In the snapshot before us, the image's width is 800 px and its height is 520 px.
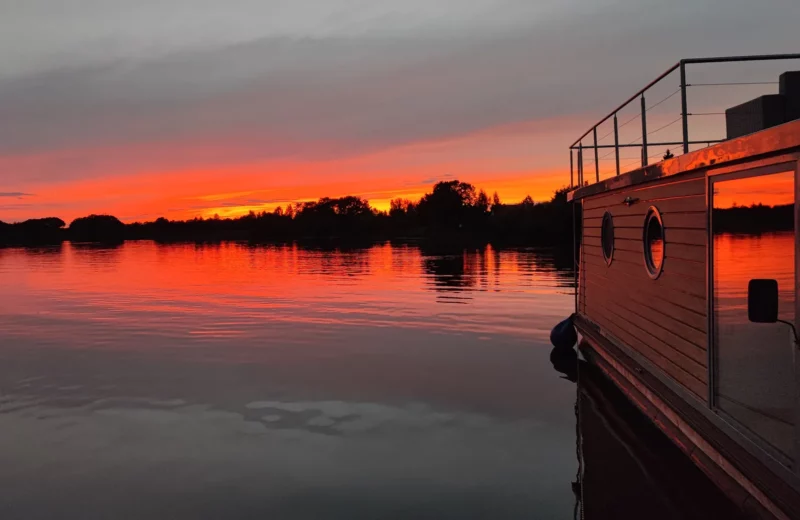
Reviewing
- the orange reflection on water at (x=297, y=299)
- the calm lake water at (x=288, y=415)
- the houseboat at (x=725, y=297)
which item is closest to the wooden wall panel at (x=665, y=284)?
the houseboat at (x=725, y=297)

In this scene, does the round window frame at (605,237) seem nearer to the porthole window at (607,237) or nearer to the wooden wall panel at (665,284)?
→ the porthole window at (607,237)

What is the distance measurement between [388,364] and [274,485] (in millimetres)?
6472

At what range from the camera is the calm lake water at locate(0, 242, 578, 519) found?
718 cm

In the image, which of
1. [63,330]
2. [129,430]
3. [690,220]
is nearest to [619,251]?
[690,220]

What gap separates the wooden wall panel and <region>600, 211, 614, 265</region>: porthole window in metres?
0.14

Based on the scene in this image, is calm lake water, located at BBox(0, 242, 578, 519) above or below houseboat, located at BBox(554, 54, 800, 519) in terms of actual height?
below

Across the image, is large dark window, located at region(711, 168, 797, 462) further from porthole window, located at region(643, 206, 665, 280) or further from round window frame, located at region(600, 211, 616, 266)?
round window frame, located at region(600, 211, 616, 266)

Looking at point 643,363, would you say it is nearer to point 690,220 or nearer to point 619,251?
point 619,251

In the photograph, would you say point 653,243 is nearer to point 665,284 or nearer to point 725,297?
point 665,284

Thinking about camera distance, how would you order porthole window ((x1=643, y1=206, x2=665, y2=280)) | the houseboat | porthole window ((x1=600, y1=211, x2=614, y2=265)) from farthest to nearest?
porthole window ((x1=600, y1=211, x2=614, y2=265))
porthole window ((x1=643, y1=206, x2=665, y2=280))
the houseboat

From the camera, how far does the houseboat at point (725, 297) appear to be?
5.18 metres

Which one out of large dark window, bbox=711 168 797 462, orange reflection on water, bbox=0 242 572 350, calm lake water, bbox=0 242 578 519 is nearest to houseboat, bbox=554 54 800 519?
large dark window, bbox=711 168 797 462

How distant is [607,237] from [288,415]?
6.18 metres

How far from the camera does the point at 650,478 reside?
290 inches
